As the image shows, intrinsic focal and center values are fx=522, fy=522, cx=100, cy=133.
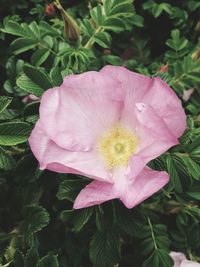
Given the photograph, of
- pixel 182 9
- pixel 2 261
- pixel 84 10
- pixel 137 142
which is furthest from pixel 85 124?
pixel 182 9

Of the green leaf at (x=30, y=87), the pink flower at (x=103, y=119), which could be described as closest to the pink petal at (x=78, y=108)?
the pink flower at (x=103, y=119)

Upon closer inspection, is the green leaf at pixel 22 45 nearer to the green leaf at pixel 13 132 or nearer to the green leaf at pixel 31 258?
the green leaf at pixel 13 132

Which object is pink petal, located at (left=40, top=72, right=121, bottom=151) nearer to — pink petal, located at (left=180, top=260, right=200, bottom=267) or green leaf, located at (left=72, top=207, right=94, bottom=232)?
green leaf, located at (left=72, top=207, right=94, bottom=232)

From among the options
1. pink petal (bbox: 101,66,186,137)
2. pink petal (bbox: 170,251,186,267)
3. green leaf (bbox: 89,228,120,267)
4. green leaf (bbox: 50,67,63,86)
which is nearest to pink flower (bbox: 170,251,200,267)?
pink petal (bbox: 170,251,186,267)

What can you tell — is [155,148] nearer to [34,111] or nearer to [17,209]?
[34,111]

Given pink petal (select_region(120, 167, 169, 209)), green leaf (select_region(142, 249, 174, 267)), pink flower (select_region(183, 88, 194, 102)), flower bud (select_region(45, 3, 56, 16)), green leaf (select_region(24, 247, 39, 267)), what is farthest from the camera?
pink flower (select_region(183, 88, 194, 102))

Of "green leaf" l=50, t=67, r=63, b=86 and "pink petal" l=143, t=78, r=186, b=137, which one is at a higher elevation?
"pink petal" l=143, t=78, r=186, b=137
